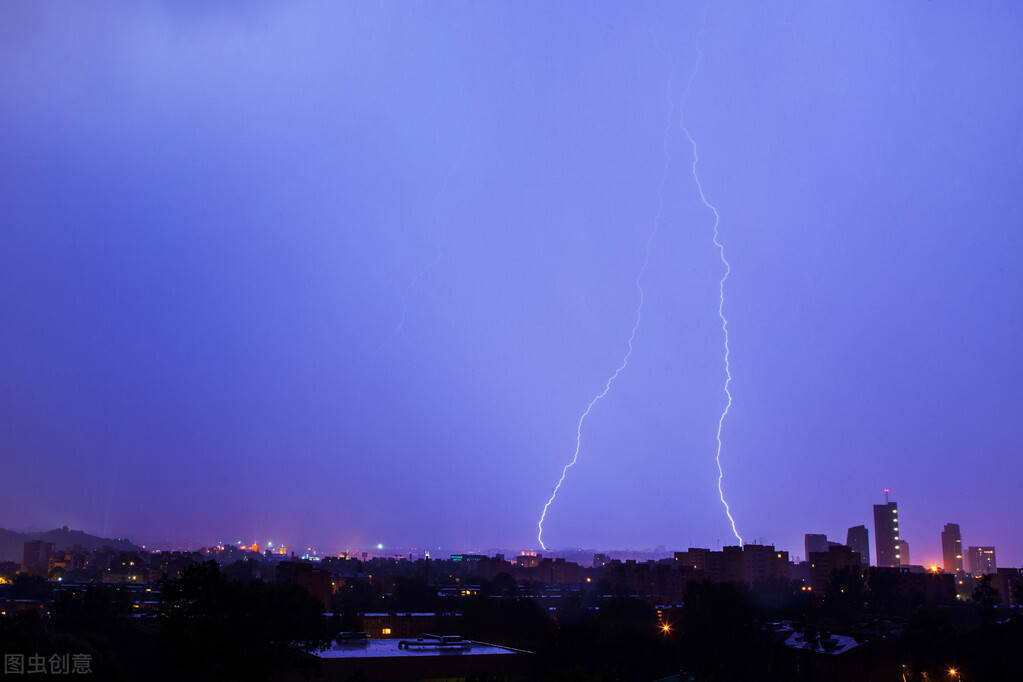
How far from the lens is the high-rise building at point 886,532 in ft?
384

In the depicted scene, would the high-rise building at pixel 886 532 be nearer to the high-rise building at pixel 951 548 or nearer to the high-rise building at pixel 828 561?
the high-rise building at pixel 951 548

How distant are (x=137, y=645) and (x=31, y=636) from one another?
470 inches

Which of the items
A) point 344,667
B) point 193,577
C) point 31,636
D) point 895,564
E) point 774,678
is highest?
point 193,577

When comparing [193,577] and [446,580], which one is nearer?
[193,577]

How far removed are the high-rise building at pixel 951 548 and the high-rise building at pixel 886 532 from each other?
16044mm

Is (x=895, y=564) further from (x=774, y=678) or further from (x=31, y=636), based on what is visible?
(x=31, y=636)

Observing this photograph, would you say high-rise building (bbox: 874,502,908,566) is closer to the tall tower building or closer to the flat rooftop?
the tall tower building

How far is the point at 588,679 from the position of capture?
40.2 ft

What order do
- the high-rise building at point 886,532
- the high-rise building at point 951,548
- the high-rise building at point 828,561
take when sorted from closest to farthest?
the high-rise building at point 828,561
the high-rise building at point 886,532
the high-rise building at point 951,548

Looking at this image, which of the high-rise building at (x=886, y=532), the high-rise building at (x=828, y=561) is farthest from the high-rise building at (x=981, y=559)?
the high-rise building at (x=828, y=561)

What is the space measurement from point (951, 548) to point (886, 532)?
1900 centimetres

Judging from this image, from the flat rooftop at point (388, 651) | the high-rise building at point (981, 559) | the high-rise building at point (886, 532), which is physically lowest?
the high-rise building at point (981, 559)

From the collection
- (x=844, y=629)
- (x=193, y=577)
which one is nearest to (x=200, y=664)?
(x=193, y=577)

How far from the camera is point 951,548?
12962cm
